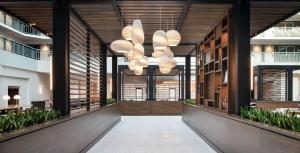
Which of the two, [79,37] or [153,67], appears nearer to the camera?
[79,37]

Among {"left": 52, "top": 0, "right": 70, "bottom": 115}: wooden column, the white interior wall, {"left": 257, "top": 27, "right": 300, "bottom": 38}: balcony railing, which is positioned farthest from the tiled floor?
{"left": 257, "top": 27, "right": 300, "bottom": 38}: balcony railing

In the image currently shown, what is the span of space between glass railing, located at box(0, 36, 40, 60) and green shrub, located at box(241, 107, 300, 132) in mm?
12932

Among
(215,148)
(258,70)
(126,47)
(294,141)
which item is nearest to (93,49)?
(126,47)

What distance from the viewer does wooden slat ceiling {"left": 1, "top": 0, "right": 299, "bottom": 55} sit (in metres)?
6.48

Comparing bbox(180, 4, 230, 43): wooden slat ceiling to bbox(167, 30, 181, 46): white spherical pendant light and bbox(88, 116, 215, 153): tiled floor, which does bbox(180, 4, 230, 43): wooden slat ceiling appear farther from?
bbox(88, 116, 215, 153): tiled floor

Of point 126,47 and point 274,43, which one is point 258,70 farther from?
point 126,47

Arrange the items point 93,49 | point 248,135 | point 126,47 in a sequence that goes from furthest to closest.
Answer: point 93,49 < point 126,47 < point 248,135

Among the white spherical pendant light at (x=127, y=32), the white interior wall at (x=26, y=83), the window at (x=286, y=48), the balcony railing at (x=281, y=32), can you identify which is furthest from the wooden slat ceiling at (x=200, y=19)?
the window at (x=286, y=48)

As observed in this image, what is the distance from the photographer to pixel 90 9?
6.92 metres

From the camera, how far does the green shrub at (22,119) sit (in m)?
3.88

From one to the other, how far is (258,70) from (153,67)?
6693 mm

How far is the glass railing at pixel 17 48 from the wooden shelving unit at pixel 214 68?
940 cm

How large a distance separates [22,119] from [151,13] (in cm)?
405

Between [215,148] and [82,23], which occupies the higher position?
[82,23]
